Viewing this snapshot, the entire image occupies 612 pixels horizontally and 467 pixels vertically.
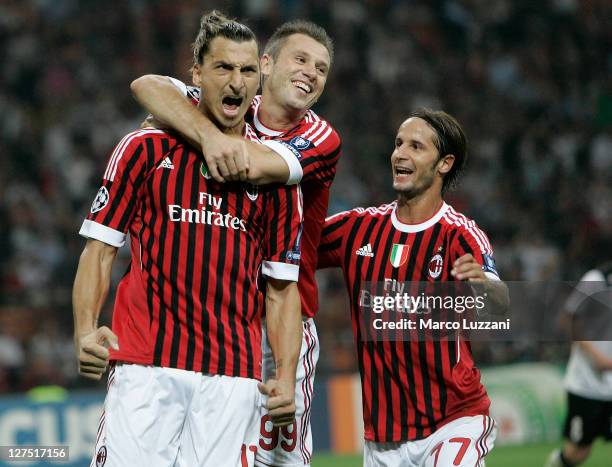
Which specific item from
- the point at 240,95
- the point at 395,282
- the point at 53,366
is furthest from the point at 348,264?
the point at 53,366

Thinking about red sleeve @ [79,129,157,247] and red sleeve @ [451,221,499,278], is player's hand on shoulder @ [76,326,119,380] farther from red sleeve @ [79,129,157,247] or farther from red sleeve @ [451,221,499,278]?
red sleeve @ [451,221,499,278]

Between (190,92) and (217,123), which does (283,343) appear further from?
(190,92)

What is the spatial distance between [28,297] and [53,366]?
736 millimetres

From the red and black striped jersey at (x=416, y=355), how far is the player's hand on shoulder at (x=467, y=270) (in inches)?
8.3

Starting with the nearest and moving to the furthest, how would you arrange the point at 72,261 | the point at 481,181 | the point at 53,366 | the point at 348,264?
the point at 348,264
the point at 53,366
the point at 72,261
the point at 481,181

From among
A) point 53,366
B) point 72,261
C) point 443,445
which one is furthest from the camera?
point 72,261

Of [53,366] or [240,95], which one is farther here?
[53,366]

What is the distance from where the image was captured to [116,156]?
373cm

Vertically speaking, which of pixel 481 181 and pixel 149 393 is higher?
pixel 481 181

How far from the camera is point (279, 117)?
454cm

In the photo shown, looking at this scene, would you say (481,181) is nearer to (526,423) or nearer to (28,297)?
(526,423)

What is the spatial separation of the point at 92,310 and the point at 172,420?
1.57ft

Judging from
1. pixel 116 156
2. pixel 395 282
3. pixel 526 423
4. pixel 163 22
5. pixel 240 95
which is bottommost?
pixel 526 423

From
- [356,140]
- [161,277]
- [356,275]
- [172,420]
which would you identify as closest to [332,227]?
[356,275]
